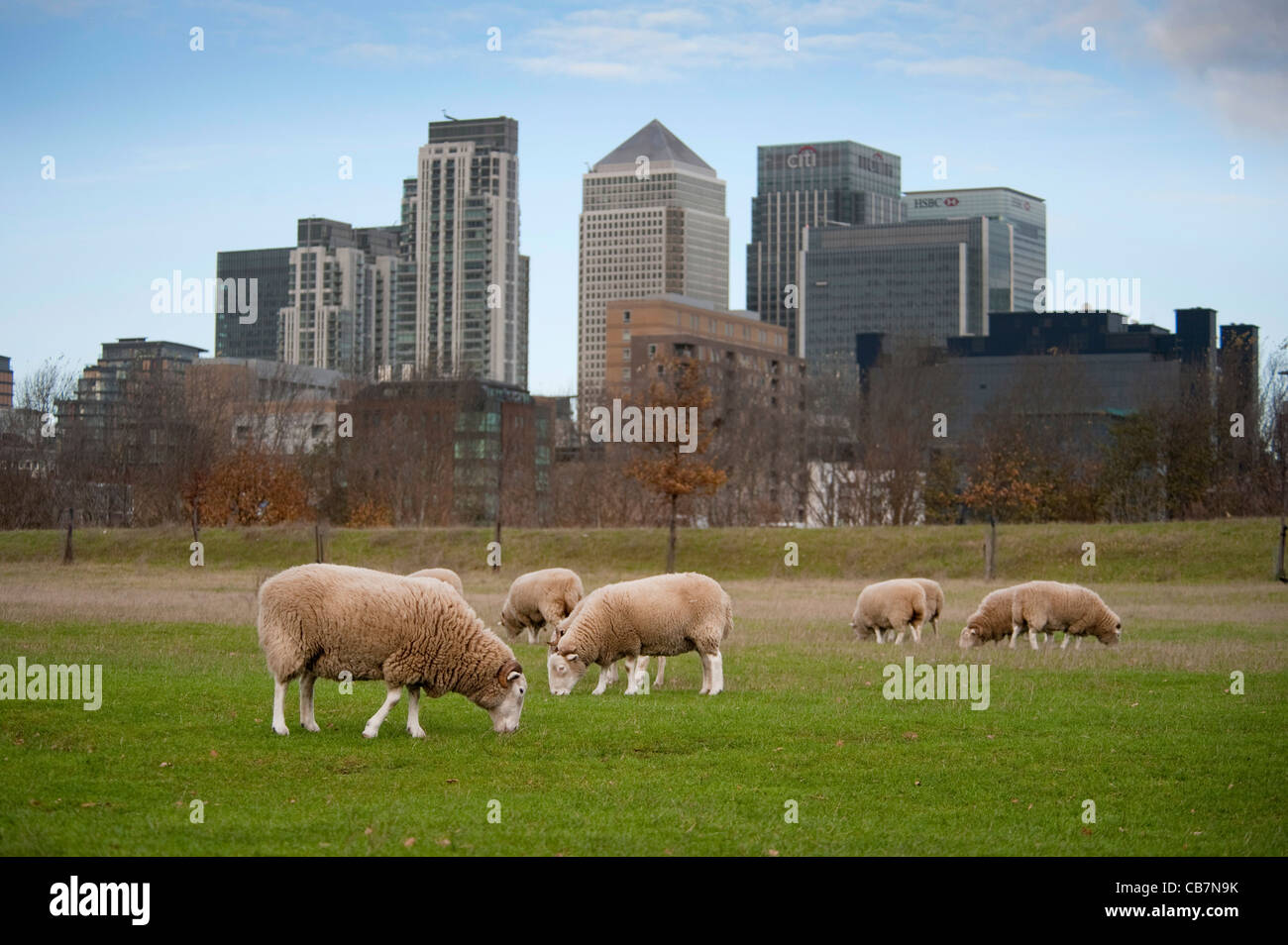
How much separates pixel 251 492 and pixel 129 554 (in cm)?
1702

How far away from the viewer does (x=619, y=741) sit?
16.2m

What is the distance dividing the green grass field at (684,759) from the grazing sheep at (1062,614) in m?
0.72

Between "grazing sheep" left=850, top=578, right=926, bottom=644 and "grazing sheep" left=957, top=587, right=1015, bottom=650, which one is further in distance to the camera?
"grazing sheep" left=850, top=578, right=926, bottom=644

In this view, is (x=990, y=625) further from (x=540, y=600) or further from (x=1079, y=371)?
(x=1079, y=371)

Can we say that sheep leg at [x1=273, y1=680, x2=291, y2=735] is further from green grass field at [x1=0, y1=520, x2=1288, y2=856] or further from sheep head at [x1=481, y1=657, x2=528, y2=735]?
sheep head at [x1=481, y1=657, x2=528, y2=735]

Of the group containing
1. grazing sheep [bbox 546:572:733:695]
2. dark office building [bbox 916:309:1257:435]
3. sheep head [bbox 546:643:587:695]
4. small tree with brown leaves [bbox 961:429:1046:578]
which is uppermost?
dark office building [bbox 916:309:1257:435]

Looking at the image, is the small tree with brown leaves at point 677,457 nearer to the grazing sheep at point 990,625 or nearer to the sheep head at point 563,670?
the grazing sheep at point 990,625

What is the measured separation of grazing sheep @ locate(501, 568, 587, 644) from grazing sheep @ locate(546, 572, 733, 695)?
698 centimetres

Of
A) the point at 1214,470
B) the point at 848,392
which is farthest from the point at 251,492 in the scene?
the point at 848,392

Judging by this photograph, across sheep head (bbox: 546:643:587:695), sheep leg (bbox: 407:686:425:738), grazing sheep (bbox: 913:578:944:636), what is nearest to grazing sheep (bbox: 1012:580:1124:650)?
grazing sheep (bbox: 913:578:944:636)

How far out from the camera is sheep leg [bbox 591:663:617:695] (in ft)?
69.2

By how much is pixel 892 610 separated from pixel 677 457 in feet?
117

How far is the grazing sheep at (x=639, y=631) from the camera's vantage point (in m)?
20.7
